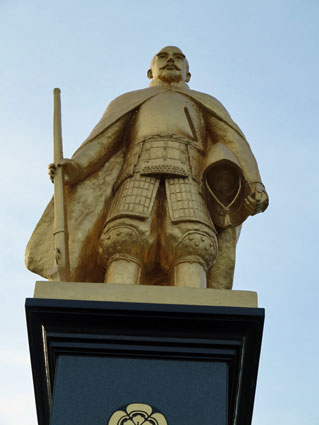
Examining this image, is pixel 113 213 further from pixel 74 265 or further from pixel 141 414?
pixel 141 414

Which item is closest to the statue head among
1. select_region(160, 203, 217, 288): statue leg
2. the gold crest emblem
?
select_region(160, 203, 217, 288): statue leg

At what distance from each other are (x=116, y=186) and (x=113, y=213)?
38 cm

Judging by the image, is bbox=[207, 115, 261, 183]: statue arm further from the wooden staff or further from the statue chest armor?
the wooden staff

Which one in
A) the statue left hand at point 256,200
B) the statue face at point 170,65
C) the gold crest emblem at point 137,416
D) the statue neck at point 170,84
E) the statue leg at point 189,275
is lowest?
the gold crest emblem at point 137,416

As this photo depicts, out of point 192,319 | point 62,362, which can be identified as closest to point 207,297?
point 192,319

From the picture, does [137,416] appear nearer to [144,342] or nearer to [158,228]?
[144,342]

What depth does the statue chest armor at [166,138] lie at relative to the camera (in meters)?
6.11

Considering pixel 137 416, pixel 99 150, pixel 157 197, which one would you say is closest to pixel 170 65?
pixel 99 150

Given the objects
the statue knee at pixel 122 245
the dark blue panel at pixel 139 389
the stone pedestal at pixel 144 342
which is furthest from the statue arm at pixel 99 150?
the dark blue panel at pixel 139 389

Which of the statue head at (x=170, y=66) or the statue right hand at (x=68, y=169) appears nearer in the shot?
the statue right hand at (x=68, y=169)

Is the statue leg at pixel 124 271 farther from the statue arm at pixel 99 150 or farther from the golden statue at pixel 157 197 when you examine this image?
the statue arm at pixel 99 150

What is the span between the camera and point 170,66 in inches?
282

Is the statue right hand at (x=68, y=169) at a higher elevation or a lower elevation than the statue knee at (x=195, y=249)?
higher

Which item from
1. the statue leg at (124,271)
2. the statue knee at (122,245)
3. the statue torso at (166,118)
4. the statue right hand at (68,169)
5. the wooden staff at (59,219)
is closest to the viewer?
the wooden staff at (59,219)
